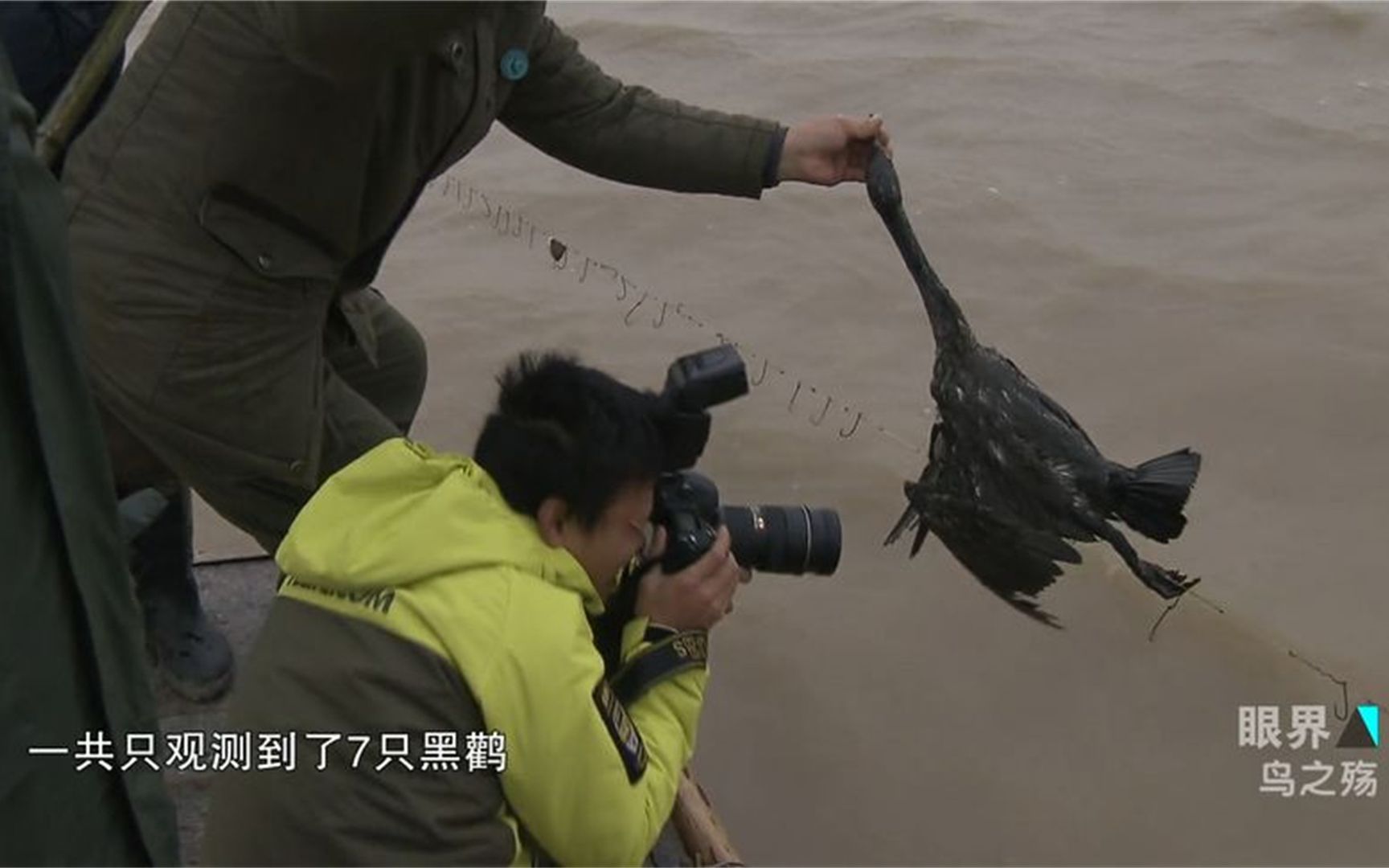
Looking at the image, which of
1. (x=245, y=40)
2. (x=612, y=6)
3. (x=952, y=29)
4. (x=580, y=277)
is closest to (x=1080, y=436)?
(x=245, y=40)

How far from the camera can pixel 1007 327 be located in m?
4.75

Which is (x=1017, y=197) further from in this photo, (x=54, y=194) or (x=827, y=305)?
(x=54, y=194)

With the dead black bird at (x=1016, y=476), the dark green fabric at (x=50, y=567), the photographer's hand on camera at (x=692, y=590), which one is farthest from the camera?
the dead black bird at (x=1016, y=476)

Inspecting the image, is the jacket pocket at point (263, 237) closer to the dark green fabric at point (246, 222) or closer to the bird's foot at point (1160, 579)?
the dark green fabric at point (246, 222)

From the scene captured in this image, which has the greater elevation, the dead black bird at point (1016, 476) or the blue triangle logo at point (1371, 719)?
the dead black bird at point (1016, 476)

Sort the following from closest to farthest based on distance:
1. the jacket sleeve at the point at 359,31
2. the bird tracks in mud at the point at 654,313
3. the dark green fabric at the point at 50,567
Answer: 1. the dark green fabric at the point at 50,567
2. the jacket sleeve at the point at 359,31
3. the bird tracks in mud at the point at 654,313

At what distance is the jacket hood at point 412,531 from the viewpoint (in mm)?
1684

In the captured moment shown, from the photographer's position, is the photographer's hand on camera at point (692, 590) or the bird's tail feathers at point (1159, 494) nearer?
the photographer's hand on camera at point (692, 590)

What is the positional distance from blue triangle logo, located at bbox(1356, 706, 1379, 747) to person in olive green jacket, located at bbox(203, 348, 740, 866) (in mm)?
1880

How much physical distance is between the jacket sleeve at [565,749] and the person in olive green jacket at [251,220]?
68 centimetres

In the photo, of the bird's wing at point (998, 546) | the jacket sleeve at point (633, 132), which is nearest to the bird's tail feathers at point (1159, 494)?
the bird's wing at point (998, 546)

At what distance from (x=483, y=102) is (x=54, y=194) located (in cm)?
83

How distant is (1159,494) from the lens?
2512 millimetres

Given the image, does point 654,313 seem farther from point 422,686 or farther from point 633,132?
point 422,686
